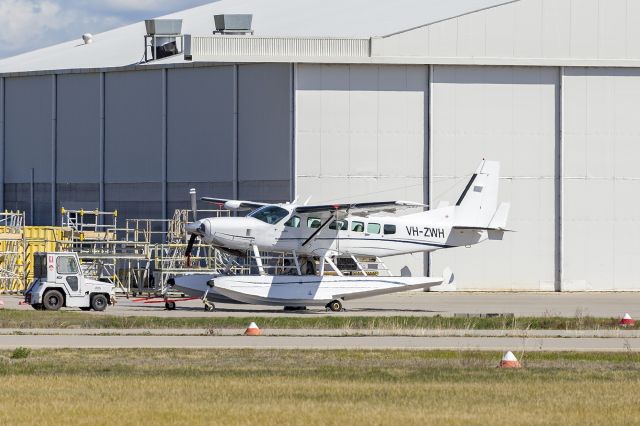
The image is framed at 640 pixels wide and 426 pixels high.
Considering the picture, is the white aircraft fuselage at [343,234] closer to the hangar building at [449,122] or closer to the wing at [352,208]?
the wing at [352,208]

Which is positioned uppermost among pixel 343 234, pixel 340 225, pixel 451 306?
pixel 340 225

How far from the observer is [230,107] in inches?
2244

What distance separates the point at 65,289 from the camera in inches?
1574

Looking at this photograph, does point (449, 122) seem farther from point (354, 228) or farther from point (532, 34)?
point (354, 228)

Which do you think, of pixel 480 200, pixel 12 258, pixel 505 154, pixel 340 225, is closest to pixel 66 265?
pixel 340 225

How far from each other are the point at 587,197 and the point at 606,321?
20.8 m

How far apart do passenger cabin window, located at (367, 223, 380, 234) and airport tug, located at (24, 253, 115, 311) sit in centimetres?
917

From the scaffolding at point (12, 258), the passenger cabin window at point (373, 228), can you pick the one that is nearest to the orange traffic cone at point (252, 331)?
the passenger cabin window at point (373, 228)

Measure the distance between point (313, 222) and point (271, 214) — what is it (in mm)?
1433

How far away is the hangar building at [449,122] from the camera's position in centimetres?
5403

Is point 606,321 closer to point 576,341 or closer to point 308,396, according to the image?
point 576,341

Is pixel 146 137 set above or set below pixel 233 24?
below

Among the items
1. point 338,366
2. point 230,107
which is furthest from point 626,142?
point 338,366

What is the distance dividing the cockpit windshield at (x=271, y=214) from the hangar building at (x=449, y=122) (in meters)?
10.1
